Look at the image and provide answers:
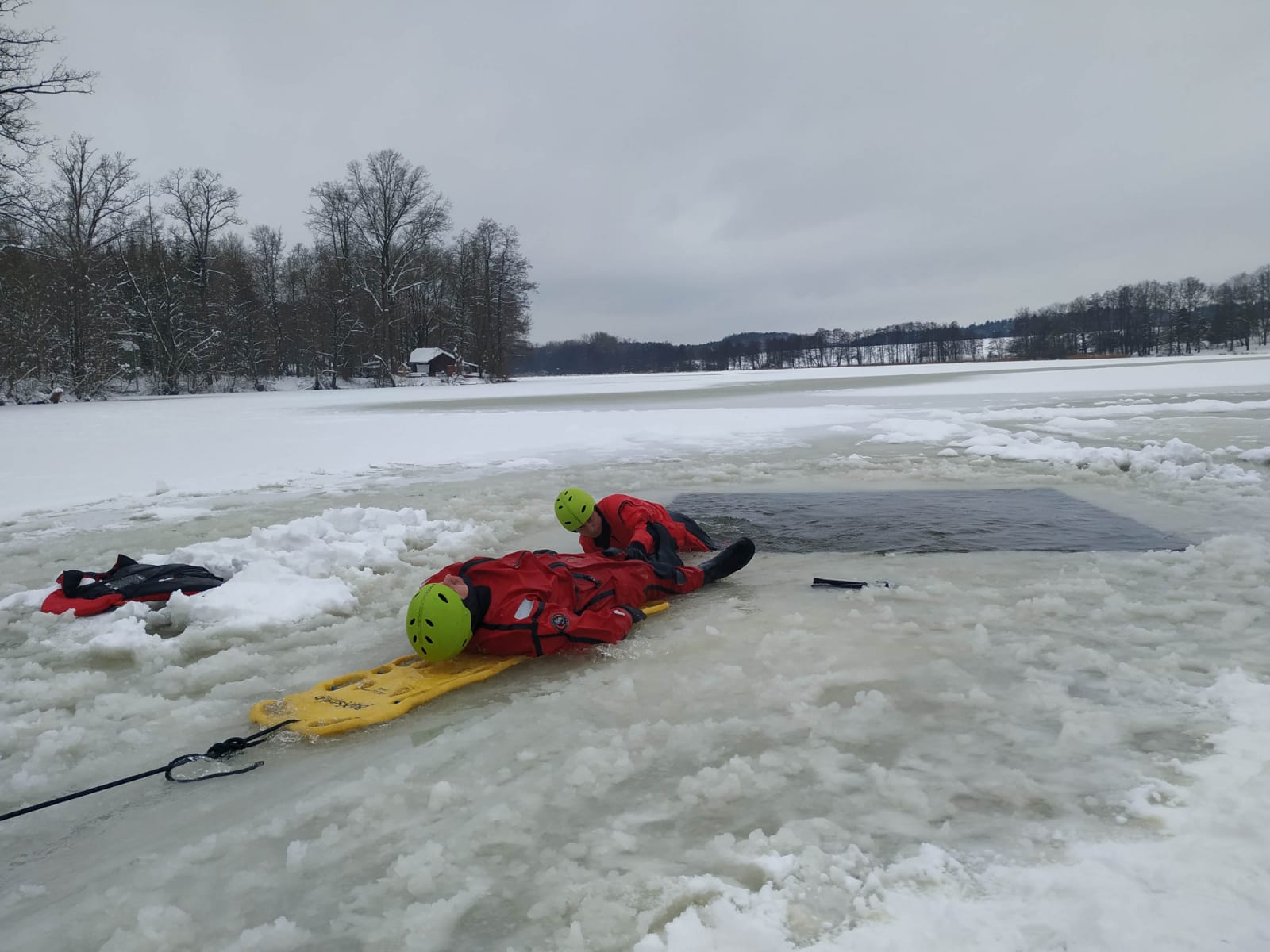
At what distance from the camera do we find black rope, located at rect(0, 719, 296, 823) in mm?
2311

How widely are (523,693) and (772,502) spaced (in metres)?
4.29

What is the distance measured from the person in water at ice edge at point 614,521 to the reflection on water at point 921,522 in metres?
1.13

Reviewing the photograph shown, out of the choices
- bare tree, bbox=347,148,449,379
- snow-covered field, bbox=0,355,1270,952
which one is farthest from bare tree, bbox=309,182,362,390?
snow-covered field, bbox=0,355,1270,952

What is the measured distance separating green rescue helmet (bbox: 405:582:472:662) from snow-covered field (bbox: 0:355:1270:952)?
0.76ft

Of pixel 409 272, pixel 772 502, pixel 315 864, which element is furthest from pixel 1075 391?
pixel 409 272

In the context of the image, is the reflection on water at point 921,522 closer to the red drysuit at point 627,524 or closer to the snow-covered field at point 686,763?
the snow-covered field at point 686,763

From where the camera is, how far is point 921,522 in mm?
5820

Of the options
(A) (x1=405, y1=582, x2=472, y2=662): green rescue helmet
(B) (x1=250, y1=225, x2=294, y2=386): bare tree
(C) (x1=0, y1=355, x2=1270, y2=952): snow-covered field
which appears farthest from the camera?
(B) (x1=250, y1=225, x2=294, y2=386): bare tree

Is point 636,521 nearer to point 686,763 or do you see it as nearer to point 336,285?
point 686,763

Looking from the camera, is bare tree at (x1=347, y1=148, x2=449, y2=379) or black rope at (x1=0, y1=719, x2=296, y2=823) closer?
black rope at (x1=0, y1=719, x2=296, y2=823)

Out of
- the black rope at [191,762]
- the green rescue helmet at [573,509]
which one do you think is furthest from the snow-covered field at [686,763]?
the green rescue helmet at [573,509]

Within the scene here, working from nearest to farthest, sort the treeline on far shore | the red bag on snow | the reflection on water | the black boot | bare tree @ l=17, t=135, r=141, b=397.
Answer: the red bag on snow < the black boot < the reflection on water < bare tree @ l=17, t=135, r=141, b=397 < the treeline on far shore

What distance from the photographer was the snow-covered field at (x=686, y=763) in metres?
1.70

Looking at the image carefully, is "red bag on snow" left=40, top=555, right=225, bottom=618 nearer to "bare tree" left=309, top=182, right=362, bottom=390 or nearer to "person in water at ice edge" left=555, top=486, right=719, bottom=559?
"person in water at ice edge" left=555, top=486, right=719, bottom=559
